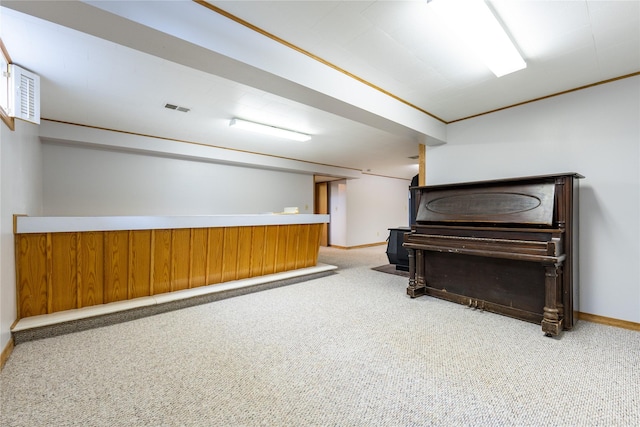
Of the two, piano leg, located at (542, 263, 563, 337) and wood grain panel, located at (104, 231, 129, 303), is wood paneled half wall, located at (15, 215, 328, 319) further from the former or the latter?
piano leg, located at (542, 263, 563, 337)

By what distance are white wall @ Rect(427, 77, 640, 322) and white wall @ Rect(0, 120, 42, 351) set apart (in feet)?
15.8

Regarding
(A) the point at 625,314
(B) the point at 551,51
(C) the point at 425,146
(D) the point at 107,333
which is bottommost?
(D) the point at 107,333

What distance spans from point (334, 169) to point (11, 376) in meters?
6.38

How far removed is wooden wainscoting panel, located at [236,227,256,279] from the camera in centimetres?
386

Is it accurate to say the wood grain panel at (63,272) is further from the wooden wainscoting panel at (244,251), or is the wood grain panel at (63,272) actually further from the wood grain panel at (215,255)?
the wooden wainscoting panel at (244,251)

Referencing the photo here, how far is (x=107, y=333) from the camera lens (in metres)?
2.44

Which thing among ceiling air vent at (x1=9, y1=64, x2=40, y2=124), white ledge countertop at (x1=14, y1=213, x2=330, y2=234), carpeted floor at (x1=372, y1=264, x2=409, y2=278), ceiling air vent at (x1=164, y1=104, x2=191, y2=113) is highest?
ceiling air vent at (x1=164, y1=104, x2=191, y2=113)

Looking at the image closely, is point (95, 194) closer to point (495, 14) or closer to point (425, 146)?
point (425, 146)

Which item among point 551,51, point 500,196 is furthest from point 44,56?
point 500,196

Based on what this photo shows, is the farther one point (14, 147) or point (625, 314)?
point (625, 314)

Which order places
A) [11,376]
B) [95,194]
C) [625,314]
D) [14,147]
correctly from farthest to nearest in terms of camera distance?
[95,194] → [625,314] → [14,147] → [11,376]

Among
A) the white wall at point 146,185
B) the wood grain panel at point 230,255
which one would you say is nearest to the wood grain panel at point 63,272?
the wood grain panel at point 230,255

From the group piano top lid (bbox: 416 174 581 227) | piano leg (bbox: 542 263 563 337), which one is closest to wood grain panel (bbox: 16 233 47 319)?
piano top lid (bbox: 416 174 581 227)

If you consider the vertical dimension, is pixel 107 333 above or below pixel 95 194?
below
